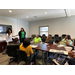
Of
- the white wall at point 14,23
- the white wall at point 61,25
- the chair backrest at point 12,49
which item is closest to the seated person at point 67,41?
the chair backrest at point 12,49

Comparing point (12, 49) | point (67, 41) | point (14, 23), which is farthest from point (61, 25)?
point (12, 49)

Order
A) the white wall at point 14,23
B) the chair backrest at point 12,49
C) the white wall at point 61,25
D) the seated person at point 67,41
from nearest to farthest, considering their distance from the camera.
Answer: the chair backrest at point 12,49 → the seated person at point 67,41 → the white wall at point 14,23 → the white wall at point 61,25

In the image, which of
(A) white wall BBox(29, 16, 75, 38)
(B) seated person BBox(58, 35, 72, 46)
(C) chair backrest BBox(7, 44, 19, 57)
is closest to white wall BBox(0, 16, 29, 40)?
(A) white wall BBox(29, 16, 75, 38)

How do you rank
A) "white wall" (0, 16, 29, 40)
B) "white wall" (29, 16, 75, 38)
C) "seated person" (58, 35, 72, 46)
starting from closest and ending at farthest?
"seated person" (58, 35, 72, 46), "white wall" (0, 16, 29, 40), "white wall" (29, 16, 75, 38)

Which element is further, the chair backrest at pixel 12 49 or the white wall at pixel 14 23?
the white wall at pixel 14 23

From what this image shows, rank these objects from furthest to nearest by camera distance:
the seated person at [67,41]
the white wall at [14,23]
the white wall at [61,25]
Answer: the white wall at [61,25] → the white wall at [14,23] → the seated person at [67,41]

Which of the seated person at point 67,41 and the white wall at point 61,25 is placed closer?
the seated person at point 67,41

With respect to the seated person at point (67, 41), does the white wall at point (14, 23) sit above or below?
above

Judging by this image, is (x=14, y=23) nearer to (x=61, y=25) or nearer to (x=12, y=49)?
(x=12, y=49)

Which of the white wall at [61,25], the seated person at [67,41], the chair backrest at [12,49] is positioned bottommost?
the chair backrest at [12,49]

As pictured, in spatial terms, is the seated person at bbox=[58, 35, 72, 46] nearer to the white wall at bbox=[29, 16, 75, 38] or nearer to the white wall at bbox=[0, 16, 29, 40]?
the white wall at bbox=[29, 16, 75, 38]

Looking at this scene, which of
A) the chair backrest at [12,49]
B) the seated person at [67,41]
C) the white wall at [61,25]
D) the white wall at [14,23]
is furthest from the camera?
the white wall at [61,25]

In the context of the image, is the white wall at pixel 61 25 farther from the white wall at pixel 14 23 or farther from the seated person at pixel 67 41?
the seated person at pixel 67 41
